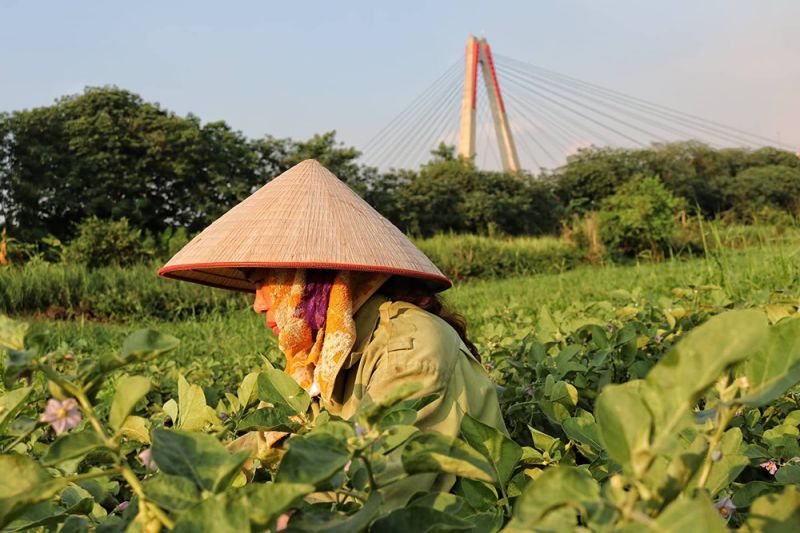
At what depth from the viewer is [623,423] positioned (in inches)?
14.4

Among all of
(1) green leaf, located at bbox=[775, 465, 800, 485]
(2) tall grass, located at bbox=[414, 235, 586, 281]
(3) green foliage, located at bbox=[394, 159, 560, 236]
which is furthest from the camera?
(3) green foliage, located at bbox=[394, 159, 560, 236]

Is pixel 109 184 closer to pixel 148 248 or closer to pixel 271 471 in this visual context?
pixel 148 248

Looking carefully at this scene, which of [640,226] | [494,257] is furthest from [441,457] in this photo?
[640,226]

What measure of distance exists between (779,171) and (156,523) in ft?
99.4

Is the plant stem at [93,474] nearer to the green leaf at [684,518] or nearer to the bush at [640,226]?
the green leaf at [684,518]

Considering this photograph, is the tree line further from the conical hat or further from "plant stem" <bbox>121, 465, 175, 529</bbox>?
"plant stem" <bbox>121, 465, 175, 529</bbox>

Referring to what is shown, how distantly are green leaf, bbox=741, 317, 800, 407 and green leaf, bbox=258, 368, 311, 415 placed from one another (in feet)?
1.57

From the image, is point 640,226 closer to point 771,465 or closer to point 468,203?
point 468,203

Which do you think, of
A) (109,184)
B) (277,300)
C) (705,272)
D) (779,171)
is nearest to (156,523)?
(277,300)

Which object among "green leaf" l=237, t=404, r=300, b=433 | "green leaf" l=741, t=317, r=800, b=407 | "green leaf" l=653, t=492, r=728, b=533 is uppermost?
"green leaf" l=741, t=317, r=800, b=407

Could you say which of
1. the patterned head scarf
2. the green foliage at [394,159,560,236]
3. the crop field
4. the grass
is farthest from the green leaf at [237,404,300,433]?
the green foliage at [394,159,560,236]

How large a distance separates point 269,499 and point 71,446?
0.44 feet

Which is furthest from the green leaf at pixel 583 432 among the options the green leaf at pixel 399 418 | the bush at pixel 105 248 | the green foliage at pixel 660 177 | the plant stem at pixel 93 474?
the green foliage at pixel 660 177

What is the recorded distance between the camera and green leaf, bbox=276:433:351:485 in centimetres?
43
